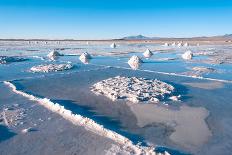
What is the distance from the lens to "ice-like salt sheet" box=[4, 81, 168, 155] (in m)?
7.54

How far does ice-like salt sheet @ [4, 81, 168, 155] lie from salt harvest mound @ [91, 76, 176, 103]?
249 centimetres

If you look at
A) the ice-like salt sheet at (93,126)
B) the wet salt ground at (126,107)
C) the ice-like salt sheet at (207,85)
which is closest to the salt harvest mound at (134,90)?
the wet salt ground at (126,107)

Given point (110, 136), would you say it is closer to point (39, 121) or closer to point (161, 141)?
point (161, 141)

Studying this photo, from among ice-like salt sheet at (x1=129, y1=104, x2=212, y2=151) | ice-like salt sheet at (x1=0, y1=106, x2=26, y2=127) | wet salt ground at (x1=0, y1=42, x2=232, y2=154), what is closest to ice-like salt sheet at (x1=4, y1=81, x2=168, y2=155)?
wet salt ground at (x1=0, y1=42, x2=232, y2=154)

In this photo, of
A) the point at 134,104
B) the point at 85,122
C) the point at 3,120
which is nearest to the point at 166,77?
the point at 134,104

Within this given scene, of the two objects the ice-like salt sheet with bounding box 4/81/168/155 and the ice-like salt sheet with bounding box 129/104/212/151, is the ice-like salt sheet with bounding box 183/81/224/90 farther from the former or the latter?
the ice-like salt sheet with bounding box 4/81/168/155

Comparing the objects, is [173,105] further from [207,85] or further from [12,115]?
[12,115]

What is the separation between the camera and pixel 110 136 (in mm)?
8477

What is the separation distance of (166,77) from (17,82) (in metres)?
8.60

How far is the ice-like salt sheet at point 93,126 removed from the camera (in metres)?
7.54

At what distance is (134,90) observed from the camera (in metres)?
13.6

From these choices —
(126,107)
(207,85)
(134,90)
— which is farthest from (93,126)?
(207,85)

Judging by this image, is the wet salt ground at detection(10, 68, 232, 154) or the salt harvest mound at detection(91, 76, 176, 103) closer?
the wet salt ground at detection(10, 68, 232, 154)

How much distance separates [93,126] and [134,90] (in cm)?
469
